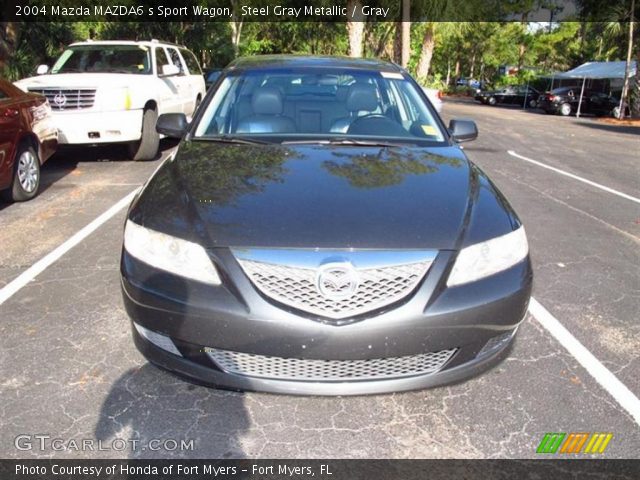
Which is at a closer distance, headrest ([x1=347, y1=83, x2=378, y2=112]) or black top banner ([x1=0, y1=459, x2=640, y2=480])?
black top banner ([x1=0, y1=459, x2=640, y2=480])

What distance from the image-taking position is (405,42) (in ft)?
73.9

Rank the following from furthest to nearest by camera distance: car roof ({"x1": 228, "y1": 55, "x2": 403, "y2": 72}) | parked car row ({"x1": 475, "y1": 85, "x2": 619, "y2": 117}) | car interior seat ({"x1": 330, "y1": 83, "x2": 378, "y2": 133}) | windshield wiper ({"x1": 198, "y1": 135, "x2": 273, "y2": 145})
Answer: parked car row ({"x1": 475, "y1": 85, "x2": 619, "y2": 117})
car roof ({"x1": 228, "y1": 55, "x2": 403, "y2": 72})
car interior seat ({"x1": 330, "y1": 83, "x2": 378, "y2": 133})
windshield wiper ({"x1": 198, "y1": 135, "x2": 273, "y2": 145})

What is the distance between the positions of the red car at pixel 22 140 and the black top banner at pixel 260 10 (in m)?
9.35

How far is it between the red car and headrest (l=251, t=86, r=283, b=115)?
128 inches

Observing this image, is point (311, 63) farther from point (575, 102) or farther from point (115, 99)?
point (575, 102)

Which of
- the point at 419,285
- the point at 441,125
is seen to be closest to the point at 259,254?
the point at 419,285

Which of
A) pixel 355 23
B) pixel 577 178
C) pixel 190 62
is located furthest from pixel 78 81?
pixel 355 23

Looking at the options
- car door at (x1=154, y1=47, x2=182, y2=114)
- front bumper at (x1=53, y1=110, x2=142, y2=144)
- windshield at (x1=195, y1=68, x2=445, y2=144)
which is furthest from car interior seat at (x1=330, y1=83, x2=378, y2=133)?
car door at (x1=154, y1=47, x2=182, y2=114)

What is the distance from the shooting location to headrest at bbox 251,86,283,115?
3861 mm

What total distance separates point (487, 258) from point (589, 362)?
3.99 ft

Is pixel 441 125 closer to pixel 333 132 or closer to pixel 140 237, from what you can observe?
pixel 333 132

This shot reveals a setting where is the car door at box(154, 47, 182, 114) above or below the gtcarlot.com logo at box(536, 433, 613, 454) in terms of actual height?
above

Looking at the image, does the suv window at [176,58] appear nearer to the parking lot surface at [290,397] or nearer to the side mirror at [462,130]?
the parking lot surface at [290,397]

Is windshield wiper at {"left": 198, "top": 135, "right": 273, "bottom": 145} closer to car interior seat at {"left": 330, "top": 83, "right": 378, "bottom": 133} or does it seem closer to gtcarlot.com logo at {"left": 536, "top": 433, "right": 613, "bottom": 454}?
car interior seat at {"left": 330, "top": 83, "right": 378, "bottom": 133}
